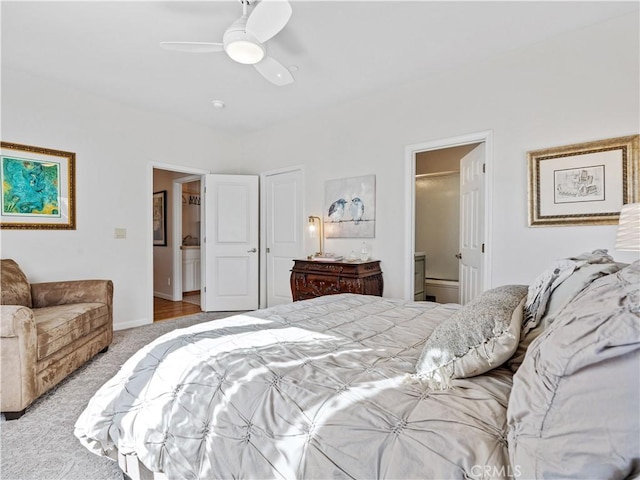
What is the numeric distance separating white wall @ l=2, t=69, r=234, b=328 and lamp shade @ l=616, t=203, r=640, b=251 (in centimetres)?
454

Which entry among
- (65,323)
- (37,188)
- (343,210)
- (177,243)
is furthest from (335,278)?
(177,243)

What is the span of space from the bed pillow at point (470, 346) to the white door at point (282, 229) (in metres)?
3.47

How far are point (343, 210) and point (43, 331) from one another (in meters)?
2.97

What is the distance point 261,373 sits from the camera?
3.53 feet

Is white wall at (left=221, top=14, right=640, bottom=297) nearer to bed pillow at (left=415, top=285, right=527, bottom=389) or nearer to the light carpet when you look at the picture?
bed pillow at (left=415, top=285, right=527, bottom=389)

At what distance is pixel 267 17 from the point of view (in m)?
1.83

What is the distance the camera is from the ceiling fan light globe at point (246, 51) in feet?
6.61

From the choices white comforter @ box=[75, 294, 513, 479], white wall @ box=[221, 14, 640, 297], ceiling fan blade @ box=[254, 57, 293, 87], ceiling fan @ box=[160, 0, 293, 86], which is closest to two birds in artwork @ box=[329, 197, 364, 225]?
white wall @ box=[221, 14, 640, 297]

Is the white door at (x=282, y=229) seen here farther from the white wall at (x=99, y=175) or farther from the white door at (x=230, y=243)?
the white wall at (x=99, y=175)

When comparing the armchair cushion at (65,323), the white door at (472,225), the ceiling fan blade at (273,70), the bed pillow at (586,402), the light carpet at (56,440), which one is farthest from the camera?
the white door at (472,225)

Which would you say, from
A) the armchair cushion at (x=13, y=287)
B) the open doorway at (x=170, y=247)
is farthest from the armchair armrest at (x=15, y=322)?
the open doorway at (x=170, y=247)

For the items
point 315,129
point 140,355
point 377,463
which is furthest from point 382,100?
point 377,463

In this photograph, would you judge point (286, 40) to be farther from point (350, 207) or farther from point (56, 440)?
point (56, 440)

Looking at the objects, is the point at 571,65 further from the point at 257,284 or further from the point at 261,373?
the point at 257,284
